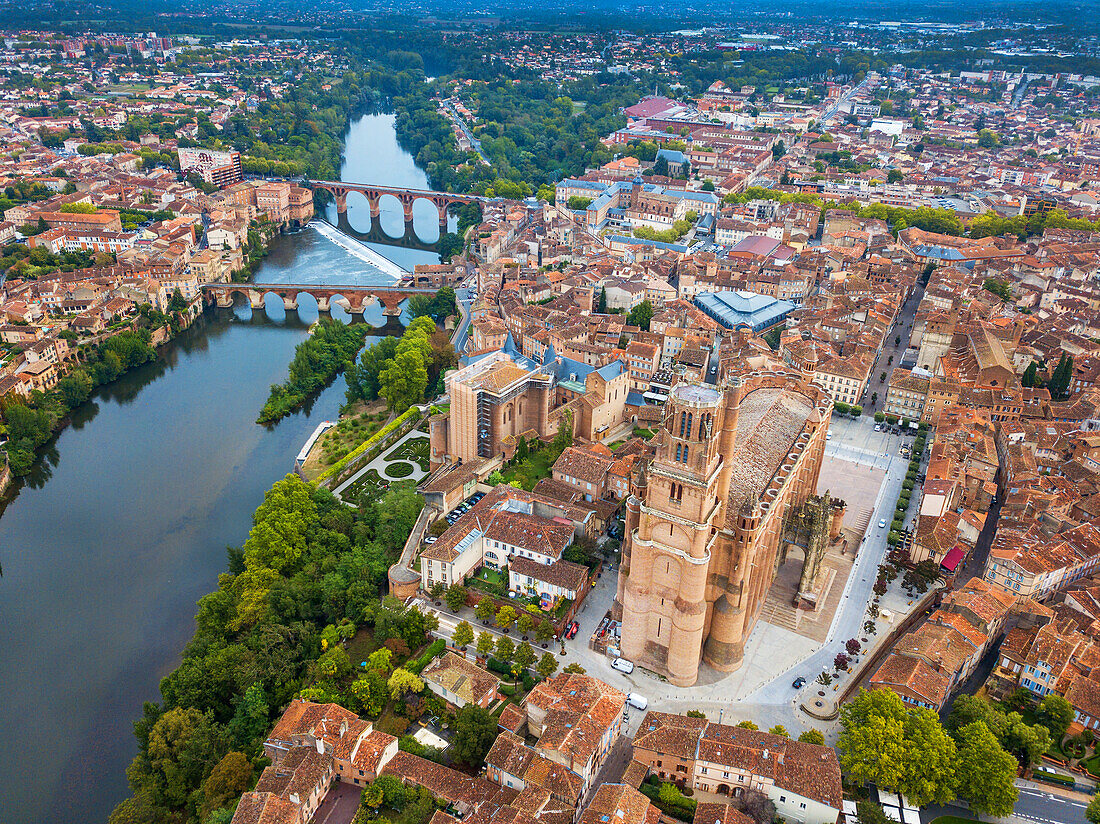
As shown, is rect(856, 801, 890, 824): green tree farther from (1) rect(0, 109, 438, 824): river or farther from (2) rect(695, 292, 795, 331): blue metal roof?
(2) rect(695, 292, 795, 331): blue metal roof

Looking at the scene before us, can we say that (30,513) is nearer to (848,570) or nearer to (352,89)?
(848,570)

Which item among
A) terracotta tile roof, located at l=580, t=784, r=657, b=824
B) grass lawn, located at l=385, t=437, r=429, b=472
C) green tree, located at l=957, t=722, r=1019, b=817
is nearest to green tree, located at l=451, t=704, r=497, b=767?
terracotta tile roof, located at l=580, t=784, r=657, b=824

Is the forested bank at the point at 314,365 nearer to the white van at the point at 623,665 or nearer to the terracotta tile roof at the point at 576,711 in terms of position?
the white van at the point at 623,665

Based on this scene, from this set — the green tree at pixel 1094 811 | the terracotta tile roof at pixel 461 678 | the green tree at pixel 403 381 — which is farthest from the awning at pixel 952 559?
the green tree at pixel 403 381

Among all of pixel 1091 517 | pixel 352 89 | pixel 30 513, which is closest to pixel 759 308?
pixel 1091 517

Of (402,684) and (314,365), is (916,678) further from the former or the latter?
(314,365)
